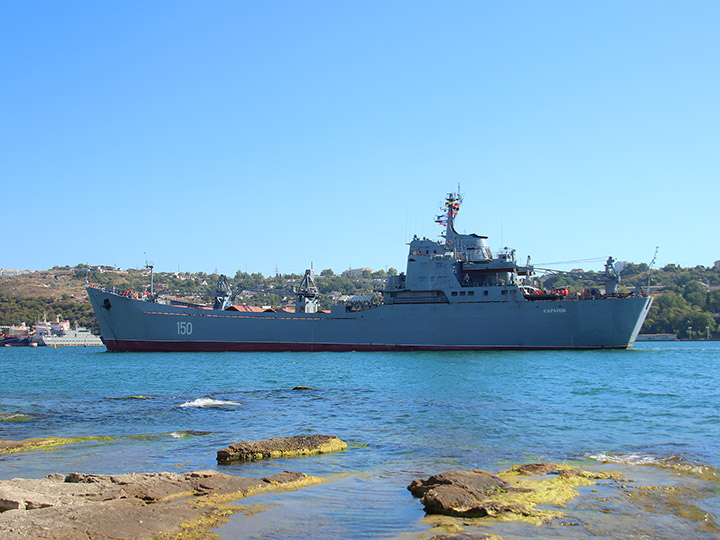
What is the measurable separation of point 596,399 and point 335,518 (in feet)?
48.1

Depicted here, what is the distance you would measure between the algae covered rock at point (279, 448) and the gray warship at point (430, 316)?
32078 millimetres

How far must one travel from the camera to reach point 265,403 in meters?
19.9

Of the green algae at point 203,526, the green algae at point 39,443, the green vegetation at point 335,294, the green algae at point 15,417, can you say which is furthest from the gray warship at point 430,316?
the green algae at point 203,526

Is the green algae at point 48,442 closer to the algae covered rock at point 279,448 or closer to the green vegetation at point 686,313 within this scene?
the algae covered rock at point 279,448

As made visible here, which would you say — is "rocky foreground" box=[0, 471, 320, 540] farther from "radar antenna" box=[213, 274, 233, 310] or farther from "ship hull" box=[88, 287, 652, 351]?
"radar antenna" box=[213, 274, 233, 310]

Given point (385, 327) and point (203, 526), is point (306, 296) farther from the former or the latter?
point (203, 526)

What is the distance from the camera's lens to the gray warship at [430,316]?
42.2 m

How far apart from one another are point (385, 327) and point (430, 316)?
353 centimetres

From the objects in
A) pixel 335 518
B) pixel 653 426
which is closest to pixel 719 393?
pixel 653 426

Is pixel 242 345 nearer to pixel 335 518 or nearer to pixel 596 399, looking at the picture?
pixel 596 399

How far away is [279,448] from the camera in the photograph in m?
11.7

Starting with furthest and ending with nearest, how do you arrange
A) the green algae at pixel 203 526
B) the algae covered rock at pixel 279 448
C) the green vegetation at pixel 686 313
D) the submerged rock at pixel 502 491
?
the green vegetation at pixel 686 313, the algae covered rock at pixel 279 448, the submerged rock at pixel 502 491, the green algae at pixel 203 526

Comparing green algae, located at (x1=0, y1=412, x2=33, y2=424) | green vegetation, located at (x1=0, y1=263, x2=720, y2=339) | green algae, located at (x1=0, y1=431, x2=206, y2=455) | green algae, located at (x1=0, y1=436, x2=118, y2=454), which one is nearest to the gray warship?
green vegetation, located at (x1=0, y1=263, x2=720, y2=339)

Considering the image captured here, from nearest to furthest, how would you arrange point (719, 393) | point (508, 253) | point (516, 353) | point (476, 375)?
point (719, 393), point (476, 375), point (516, 353), point (508, 253)
